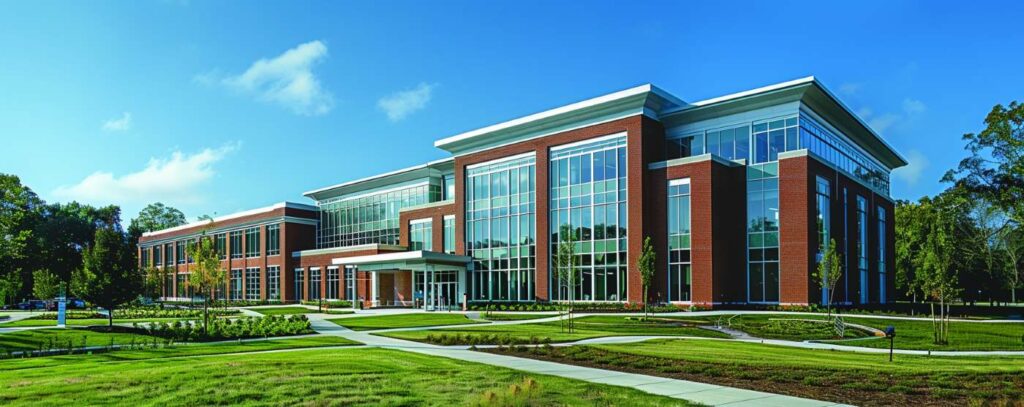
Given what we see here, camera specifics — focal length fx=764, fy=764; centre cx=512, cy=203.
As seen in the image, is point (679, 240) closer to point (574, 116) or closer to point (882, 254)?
point (574, 116)

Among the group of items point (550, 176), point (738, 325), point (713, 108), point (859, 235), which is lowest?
point (738, 325)

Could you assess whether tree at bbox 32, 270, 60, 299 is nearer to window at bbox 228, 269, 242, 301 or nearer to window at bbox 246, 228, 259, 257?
window at bbox 246, 228, 259, 257

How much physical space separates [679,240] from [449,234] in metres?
22.8

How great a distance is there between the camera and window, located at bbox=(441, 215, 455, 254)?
62844mm

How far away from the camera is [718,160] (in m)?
45.5

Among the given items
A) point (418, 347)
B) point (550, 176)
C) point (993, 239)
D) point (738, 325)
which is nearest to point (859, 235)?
point (550, 176)

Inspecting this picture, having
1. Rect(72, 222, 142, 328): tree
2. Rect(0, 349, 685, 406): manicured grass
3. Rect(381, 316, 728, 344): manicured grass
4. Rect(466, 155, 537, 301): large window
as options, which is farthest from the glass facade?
Rect(0, 349, 685, 406): manicured grass

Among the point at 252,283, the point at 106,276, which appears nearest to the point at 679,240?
the point at 106,276

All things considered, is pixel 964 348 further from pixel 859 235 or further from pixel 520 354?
pixel 859 235

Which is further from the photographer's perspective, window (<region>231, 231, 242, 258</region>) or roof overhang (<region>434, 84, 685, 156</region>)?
window (<region>231, 231, 242, 258</region>)

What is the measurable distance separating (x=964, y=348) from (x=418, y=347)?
54.7ft

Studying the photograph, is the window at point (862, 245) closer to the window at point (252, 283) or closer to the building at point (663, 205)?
the building at point (663, 205)

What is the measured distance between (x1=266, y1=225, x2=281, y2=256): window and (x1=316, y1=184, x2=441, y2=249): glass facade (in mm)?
5132

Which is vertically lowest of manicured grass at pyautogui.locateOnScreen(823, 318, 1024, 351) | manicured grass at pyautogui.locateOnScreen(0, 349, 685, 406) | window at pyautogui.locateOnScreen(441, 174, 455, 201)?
manicured grass at pyautogui.locateOnScreen(823, 318, 1024, 351)
